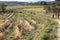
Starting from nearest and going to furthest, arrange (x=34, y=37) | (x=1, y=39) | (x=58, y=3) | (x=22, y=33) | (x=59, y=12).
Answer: (x=1, y=39) → (x=34, y=37) → (x=22, y=33) → (x=59, y=12) → (x=58, y=3)

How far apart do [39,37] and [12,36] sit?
168cm

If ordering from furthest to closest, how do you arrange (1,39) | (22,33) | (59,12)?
(59,12)
(22,33)
(1,39)

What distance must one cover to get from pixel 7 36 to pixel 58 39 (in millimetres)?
3323

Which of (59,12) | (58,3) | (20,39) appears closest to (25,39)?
(20,39)

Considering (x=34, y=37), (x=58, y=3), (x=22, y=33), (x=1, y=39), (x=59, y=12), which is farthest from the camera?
(x=58, y=3)

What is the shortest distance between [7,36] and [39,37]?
1.99 metres

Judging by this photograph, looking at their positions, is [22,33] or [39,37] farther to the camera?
[22,33]

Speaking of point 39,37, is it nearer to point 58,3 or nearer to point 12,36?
point 12,36

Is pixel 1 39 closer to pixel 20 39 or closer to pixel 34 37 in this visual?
pixel 20 39

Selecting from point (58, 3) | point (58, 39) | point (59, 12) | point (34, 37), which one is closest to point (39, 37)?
point (34, 37)

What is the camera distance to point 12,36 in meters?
13.3

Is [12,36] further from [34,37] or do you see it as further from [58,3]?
[58,3]

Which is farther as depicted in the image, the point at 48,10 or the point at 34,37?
the point at 48,10

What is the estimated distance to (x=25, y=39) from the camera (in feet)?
41.9
